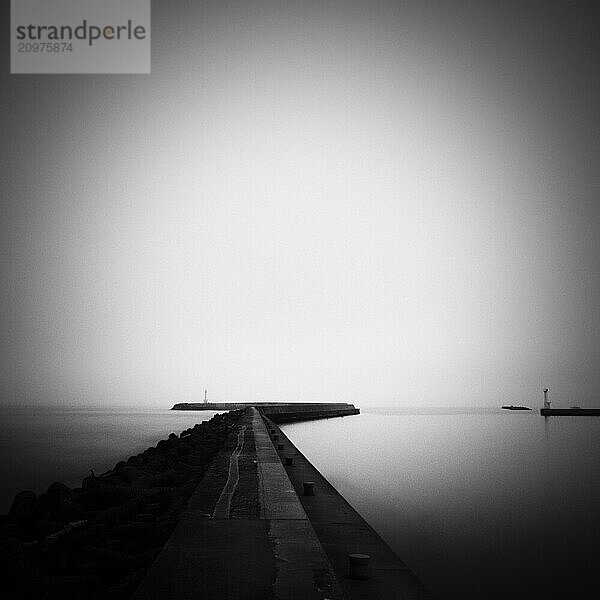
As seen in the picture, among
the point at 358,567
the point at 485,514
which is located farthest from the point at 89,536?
the point at 485,514

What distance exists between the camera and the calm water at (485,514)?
22.7ft

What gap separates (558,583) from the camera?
6688 mm

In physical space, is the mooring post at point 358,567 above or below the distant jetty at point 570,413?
above

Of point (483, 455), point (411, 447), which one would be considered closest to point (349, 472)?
point (483, 455)

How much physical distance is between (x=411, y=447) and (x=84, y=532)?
23636 mm

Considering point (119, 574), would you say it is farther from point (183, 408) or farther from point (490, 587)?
point (183, 408)

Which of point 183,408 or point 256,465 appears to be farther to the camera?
point 183,408

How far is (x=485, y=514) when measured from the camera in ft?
36.3

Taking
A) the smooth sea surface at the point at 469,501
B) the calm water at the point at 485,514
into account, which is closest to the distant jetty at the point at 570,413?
the smooth sea surface at the point at 469,501

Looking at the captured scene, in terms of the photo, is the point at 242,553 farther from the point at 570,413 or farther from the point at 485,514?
the point at 570,413

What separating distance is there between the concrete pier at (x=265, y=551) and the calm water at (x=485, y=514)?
4.52 feet

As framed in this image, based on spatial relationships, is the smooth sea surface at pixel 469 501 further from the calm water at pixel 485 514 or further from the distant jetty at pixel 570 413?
the distant jetty at pixel 570 413

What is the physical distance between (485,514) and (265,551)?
8336mm

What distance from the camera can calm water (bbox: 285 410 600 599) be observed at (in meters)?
6.91
